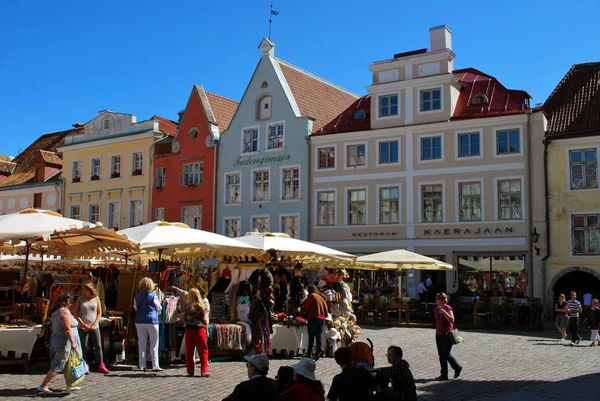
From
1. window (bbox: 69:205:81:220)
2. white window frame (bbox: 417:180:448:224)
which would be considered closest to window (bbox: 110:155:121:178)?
window (bbox: 69:205:81:220)

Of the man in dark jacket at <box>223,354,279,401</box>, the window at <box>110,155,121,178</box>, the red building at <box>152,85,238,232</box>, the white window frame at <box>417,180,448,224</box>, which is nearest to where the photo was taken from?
the man in dark jacket at <box>223,354,279,401</box>

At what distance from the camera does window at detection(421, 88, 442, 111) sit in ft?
97.3

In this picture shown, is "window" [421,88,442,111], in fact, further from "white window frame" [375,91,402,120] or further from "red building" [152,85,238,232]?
"red building" [152,85,238,232]

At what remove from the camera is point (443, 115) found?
29359 mm

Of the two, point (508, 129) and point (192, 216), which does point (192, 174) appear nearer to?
point (192, 216)

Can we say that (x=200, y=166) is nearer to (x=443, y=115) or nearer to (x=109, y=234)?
(x=443, y=115)

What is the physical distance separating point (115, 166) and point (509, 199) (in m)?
22.7

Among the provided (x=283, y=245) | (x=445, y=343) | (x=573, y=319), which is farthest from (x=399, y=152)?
(x=445, y=343)

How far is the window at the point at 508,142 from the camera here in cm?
2761

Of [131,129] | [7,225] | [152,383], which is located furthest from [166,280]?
[131,129]

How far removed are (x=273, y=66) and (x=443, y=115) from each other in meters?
9.78

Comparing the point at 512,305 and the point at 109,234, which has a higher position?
the point at 109,234

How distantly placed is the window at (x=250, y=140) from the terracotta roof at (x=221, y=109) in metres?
2.55

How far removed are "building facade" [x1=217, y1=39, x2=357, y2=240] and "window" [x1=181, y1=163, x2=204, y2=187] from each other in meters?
1.33
